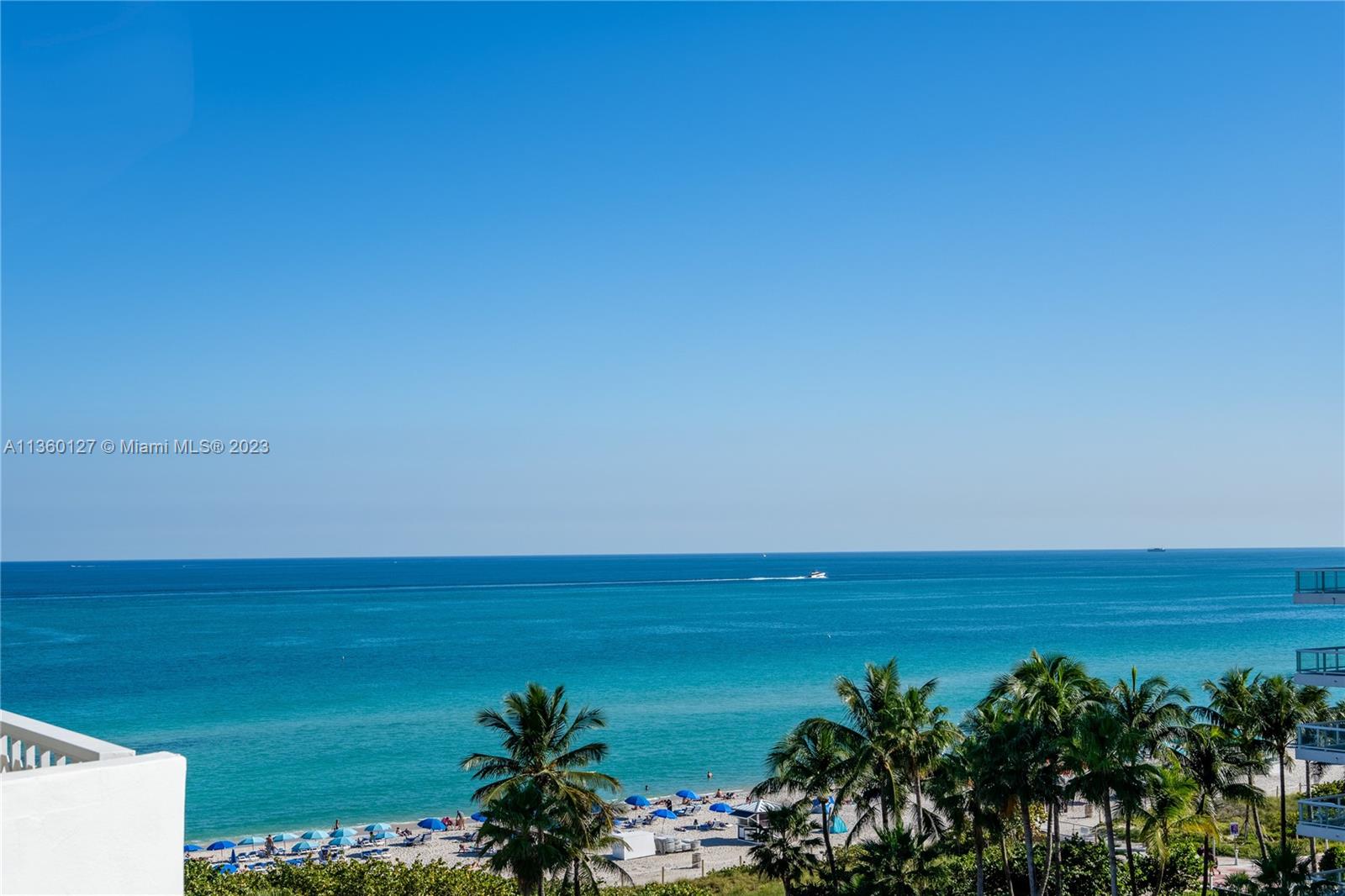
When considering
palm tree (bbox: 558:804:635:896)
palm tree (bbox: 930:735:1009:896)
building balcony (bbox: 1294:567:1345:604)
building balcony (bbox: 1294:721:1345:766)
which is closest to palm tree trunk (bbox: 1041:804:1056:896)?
palm tree (bbox: 930:735:1009:896)

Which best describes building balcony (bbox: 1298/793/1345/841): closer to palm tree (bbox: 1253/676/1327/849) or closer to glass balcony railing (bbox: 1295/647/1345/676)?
glass balcony railing (bbox: 1295/647/1345/676)

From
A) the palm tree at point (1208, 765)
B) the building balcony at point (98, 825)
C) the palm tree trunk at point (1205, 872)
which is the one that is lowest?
the palm tree trunk at point (1205, 872)

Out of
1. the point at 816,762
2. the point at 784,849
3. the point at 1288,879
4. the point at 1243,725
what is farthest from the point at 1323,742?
the point at 784,849

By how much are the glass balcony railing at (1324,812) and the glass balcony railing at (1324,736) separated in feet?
3.89

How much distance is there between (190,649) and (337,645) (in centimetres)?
1530

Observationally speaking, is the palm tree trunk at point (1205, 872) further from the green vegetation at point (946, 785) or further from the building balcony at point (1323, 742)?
the building balcony at point (1323, 742)

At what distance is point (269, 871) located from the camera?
32812 millimetres

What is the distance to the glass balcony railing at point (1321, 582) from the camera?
27938mm

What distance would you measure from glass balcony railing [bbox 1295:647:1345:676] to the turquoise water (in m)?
40.8

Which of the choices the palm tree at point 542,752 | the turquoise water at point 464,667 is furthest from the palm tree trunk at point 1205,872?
the turquoise water at point 464,667

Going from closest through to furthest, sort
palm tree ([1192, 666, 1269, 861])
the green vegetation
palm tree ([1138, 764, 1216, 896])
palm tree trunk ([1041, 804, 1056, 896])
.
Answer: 1. the green vegetation
2. palm tree ([1138, 764, 1216, 896])
3. palm tree trunk ([1041, 804, 1056, 896])
4. palm tree ([1192, 666, 1269, 861])

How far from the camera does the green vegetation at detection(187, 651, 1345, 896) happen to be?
2964cm

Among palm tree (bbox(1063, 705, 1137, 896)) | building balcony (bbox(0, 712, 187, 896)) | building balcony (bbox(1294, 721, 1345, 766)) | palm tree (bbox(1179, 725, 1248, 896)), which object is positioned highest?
building balcony (bbox(0, 712, 187, 896))

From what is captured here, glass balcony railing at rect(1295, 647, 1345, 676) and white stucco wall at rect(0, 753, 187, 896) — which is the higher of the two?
white stucco wall at rect(0, 753, 187, 896)
